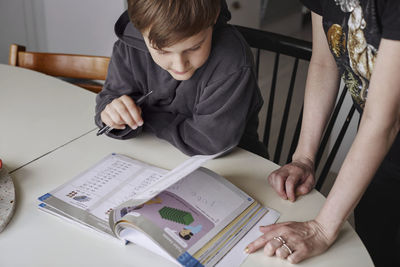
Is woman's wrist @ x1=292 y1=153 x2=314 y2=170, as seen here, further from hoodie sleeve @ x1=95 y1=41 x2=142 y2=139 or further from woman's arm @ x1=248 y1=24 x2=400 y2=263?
hoodie sleeve @ x1=95 y1=41 x2=142 y2=139

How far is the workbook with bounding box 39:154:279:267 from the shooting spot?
34.3 inches

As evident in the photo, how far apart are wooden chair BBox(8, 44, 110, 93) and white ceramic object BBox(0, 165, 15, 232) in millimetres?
615

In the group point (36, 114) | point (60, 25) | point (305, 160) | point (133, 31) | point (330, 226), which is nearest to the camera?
point (330, 226)

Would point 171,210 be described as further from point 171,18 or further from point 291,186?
point 171,18

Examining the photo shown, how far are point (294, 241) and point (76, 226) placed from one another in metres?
0.44

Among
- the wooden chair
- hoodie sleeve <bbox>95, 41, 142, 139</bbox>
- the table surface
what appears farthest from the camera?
the wooden chair

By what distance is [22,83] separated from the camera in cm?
158

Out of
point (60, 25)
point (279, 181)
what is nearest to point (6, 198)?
point (279, 181)

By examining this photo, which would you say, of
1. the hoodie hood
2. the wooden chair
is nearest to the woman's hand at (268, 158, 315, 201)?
the hoodie hood

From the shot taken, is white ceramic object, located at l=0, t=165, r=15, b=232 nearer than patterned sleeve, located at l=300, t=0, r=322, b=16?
Yes

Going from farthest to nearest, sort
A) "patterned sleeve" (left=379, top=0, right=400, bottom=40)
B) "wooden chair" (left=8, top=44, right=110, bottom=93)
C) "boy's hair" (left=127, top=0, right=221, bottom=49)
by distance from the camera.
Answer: "wooden chair" (left=8, top=44, right=110, bottom=93) → "boy's hair" (left=127, top=0, right=221, bottom=49) → "patterned sleeve" (left=379, top=0, right=400, bottom=40)

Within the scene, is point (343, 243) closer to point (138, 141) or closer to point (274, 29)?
point (138, 141)

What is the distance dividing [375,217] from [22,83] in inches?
46.1

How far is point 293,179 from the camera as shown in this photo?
1.07 meters
